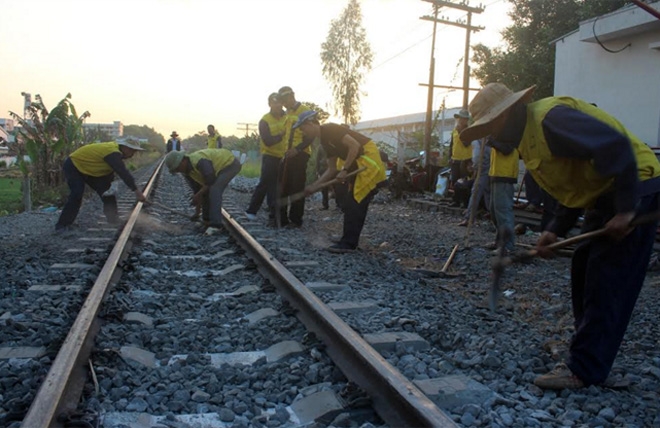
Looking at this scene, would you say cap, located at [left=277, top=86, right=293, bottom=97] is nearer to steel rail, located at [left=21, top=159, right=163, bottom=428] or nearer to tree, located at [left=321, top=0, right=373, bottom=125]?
steel rail, located at [left=21, top=159, right=163, bottom=428]

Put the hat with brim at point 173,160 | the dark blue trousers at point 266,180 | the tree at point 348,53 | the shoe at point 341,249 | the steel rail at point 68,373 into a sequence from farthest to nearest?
the tree at point 348,53 < the dark blue trousers at point 266,180 < the hat with brim at point 173,160 < the shoe at point 341,249 < the steel rail at point 68,373

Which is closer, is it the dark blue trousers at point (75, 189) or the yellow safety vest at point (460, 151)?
Answer: the dark blue trousers at point (75, 189)

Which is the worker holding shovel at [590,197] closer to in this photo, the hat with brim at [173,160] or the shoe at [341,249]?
the shoe at [341,249]

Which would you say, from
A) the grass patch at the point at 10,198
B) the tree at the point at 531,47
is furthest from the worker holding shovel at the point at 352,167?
the tree at the point at 531,47

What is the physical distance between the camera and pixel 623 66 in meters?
13.3

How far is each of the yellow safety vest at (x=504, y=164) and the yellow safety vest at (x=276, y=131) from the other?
3604 mm

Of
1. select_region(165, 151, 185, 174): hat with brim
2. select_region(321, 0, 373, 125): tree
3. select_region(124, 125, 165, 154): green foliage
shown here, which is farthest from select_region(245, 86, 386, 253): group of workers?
select_region(124, 125, 165, 154): green foliage

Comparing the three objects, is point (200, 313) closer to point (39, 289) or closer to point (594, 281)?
point (39, 289)

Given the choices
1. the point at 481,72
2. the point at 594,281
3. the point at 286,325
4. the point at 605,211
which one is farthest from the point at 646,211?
the point at 481,72

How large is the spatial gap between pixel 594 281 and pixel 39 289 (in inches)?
151

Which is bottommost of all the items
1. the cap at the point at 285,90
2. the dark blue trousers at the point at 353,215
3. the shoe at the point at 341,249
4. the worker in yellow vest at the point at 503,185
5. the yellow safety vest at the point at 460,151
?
the shoe at the point at 341,249

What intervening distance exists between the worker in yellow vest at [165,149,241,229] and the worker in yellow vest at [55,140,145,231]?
75cm

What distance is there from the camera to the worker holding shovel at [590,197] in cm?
262

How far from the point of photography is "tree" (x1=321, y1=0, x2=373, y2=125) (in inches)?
1581
